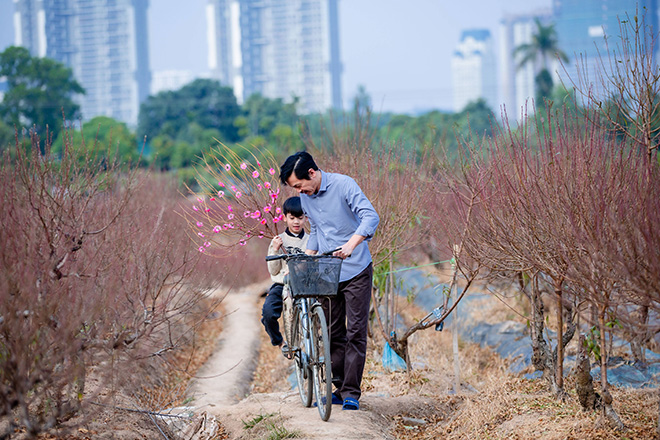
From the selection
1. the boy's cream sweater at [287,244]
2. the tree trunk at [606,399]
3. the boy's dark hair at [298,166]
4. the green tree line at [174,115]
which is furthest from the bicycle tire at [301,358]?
the green tree line at [174,115]

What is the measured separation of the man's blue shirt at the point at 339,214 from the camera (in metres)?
4.93

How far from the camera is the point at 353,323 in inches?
196

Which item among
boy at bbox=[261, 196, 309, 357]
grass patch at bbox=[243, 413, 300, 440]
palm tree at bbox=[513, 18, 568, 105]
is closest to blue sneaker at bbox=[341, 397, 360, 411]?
grass patch at bbox=[243, 413, 300, 440]

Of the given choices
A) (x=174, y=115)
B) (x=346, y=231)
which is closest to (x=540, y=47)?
(x=174, y=115)

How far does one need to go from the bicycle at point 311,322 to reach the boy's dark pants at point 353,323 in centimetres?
15

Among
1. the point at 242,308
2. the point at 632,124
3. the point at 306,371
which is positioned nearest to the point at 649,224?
the point at 632,124

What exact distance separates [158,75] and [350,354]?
152 metres

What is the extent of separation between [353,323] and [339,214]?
75 centimetres

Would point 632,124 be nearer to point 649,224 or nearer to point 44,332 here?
point 649,224

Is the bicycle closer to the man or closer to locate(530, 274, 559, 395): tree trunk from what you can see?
the man

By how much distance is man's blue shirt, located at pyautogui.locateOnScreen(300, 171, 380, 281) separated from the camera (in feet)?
16.2

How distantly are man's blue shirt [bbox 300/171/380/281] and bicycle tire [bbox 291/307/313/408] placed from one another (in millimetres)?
481

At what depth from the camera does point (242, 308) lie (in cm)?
1703

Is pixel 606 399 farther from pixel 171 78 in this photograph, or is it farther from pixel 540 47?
pixel 171 78
